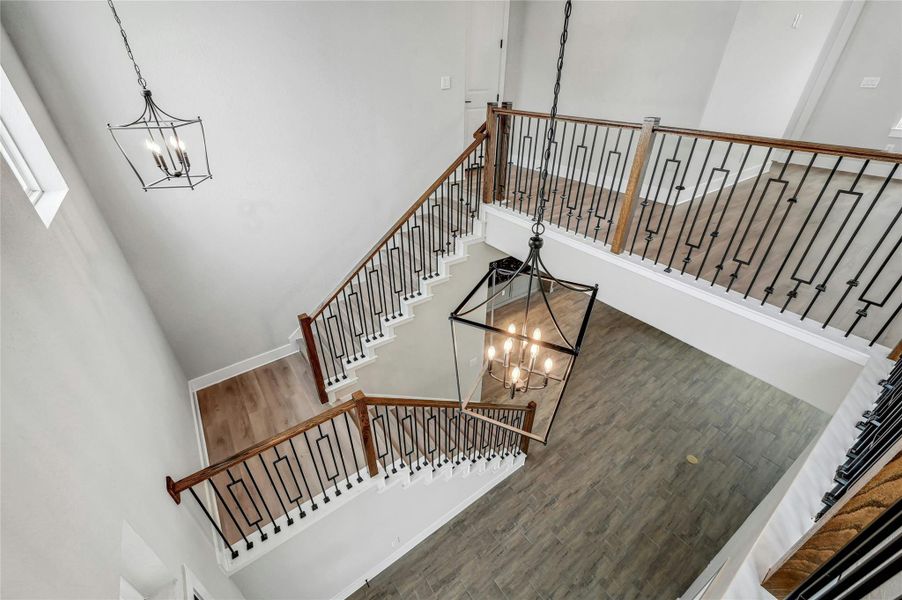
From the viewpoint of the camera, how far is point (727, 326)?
265cm

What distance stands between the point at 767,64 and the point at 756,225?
1.98m

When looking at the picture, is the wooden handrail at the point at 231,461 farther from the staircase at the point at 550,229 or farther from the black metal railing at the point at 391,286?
the black metal railing at the point at 391,286

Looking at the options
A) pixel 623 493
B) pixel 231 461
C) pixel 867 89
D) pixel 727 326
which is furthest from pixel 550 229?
pixel 867 89

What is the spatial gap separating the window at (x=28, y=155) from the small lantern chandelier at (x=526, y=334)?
8.57 feet

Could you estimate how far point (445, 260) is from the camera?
4355 mm

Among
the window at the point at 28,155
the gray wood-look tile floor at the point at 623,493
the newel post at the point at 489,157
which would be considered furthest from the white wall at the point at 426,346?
the window at the point at 28,155

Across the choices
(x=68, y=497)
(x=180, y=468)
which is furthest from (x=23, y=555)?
(x=180, y=468)

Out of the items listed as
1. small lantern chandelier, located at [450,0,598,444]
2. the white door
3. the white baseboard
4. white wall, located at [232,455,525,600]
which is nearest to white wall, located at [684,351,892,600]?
small lantern chandelier, located at [450,0,598,444]

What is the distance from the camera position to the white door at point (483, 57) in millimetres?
5074

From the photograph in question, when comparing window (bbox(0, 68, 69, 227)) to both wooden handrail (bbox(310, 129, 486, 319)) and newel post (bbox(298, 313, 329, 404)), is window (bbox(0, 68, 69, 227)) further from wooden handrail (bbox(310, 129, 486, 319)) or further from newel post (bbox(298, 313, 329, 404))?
wooden handrail (bbox(310, 129, 486, 319))

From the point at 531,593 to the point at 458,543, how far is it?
0.84 m

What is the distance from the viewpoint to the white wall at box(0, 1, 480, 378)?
117 inches

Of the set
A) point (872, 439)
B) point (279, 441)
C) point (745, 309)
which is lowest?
point (279, 441)

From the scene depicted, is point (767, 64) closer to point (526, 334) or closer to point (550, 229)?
point (550, 229)
